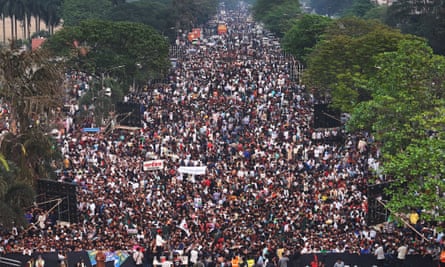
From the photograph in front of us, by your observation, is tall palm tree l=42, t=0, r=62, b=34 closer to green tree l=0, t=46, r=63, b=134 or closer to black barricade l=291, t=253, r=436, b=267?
green tree l=0, t=46, r=63, b=134

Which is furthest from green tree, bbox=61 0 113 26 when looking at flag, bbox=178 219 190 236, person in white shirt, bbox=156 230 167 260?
person in white shirt, bbox=156 230 167 260

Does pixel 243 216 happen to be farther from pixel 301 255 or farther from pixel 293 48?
pixel 293 48

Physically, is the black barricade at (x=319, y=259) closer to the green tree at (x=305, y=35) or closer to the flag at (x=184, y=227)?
the flag at (x=184, y=227)

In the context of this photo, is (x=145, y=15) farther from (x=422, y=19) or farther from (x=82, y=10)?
(x=422, y=19)

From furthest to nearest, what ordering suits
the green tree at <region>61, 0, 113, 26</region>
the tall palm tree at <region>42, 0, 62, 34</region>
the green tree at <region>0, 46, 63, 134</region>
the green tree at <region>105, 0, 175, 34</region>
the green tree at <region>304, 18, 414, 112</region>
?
the tall palm tree at <region>42, 0, 62, 34</region> → the green tree at <region>61, 0, 113, 26</region> → the green tree at <region>105, 0, 175, 34</region> → the green tree at <region>304, 18, 414, 112</region> → the green tree at <region>0, 46, 63, 134</region>

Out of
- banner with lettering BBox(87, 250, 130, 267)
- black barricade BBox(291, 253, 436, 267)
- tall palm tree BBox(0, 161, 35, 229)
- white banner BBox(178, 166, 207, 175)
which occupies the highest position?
tall palm tree BBox(0, 161, 35, 229)

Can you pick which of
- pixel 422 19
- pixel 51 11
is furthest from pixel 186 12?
pixel 422 19

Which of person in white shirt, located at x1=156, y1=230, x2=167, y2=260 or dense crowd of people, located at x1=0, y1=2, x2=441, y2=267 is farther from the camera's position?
dense crowd of people, located at x1=0, y1=2, x2=441, y2=267
